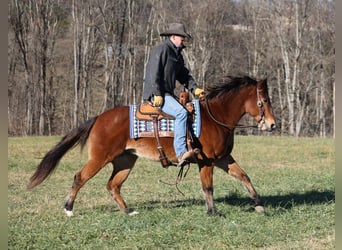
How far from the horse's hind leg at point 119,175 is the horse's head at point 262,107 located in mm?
1974

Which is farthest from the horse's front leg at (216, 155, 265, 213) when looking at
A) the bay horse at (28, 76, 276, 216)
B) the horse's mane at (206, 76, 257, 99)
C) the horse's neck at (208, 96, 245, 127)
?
the horse's mane at (206, 76, 257, 99)

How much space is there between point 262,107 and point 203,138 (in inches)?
38.6

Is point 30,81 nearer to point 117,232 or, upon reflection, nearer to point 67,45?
point 67,45

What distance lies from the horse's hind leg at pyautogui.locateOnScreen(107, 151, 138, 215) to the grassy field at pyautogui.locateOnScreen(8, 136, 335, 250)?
236 millimetres

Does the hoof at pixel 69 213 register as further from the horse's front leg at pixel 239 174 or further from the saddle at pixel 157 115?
the horse's front leg at pixel 239 174

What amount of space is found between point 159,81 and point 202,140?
1067 millimetres

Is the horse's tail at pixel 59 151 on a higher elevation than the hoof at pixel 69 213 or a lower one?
higher

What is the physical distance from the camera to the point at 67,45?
3653cm

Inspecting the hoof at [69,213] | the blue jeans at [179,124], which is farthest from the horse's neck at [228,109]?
the hoof at [69,213]

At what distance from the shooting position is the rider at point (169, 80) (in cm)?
720

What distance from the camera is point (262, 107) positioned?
7508 millimetres

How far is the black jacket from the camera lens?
7176mm

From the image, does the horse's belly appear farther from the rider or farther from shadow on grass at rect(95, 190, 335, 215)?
shadow on grass at rect(95, 190, 335, 215)

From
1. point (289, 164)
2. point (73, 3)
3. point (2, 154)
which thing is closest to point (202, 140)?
point (2, 154)
